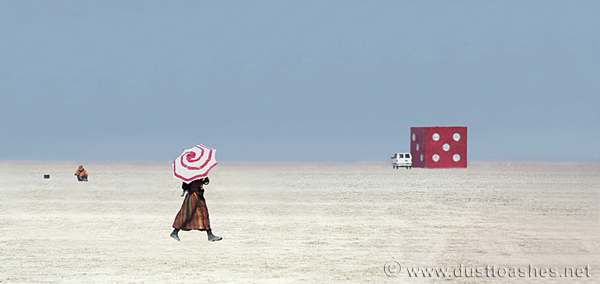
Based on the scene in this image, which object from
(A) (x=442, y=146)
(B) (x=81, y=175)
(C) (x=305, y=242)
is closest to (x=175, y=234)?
(C) (x=305, y=242)

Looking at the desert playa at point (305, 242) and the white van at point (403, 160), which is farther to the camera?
the white van at point (403, 160)

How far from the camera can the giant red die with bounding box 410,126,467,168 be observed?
5859 cm

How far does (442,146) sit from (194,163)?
46702 mm

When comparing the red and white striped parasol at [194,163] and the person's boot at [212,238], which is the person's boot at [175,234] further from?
the red and white striped parasol at [194,163]

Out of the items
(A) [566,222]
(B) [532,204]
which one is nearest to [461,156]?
(B) [532,204]

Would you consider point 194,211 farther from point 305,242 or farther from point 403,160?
point 403,160

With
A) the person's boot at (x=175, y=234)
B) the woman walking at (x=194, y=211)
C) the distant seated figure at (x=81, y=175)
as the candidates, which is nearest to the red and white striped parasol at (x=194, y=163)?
the woman walking at (x=194, y=211)

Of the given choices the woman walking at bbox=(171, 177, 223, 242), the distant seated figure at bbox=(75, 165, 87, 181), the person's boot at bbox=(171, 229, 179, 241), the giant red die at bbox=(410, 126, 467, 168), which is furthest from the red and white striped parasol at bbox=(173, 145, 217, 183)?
the giant red die at bbox=(410, 126, 467, 168)

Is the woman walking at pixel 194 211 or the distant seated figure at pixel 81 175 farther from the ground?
the woman walking at pixel 194 211

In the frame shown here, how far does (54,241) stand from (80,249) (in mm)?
1318

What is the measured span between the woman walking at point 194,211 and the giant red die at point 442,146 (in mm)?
45577

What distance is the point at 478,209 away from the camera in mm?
21656

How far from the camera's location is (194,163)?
1389 cm

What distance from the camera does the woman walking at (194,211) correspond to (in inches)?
554
